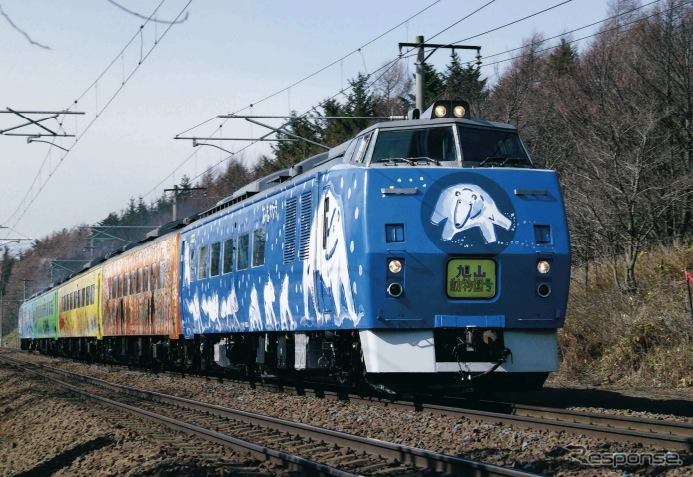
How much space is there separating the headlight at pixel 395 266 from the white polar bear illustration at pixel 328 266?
60 cm

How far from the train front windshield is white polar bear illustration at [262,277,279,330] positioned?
349cm

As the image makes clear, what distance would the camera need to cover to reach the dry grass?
51.6 ft

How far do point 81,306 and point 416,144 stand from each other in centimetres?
2671

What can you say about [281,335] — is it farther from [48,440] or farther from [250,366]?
[48,440]

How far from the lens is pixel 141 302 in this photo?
25.0 metres

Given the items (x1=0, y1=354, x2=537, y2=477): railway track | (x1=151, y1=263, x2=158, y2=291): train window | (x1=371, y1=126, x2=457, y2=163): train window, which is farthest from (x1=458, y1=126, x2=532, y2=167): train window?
(x1=151, y1=263, x2=158, y2=291): train window

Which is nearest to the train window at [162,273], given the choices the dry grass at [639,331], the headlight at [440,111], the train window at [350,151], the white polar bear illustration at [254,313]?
the white polar bear illustration at [254,313]

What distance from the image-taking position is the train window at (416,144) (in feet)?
38.3

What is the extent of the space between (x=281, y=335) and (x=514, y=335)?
4654 millimetres

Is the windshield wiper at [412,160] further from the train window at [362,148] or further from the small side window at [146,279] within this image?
the small side window at [146,279]

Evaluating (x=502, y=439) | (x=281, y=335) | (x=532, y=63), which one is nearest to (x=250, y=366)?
(x=281, y=335)

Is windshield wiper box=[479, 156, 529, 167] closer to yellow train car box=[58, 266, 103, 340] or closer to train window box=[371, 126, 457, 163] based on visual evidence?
train window box=[371, 126, 457, 163]

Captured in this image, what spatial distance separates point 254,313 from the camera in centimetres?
1525

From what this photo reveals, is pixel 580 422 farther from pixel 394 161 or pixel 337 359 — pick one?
pixel 394 161
